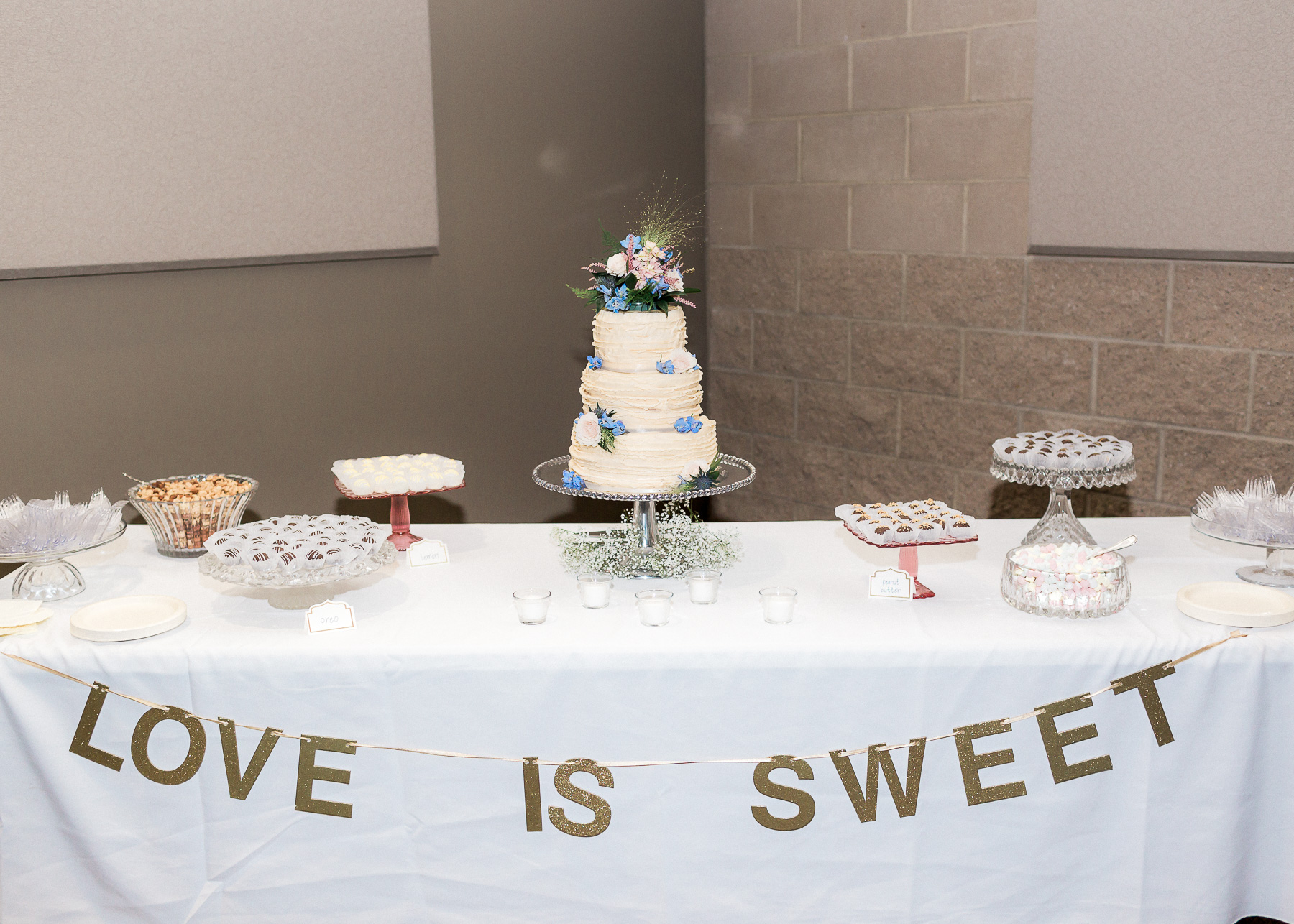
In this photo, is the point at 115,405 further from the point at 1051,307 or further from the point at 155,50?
the point at 1051,307

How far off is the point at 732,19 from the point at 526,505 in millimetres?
1775

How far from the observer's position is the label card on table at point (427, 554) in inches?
86.7

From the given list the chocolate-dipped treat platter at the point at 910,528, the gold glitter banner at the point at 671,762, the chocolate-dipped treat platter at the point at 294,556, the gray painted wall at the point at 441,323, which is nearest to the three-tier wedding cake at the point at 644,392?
the chocolate-dipped treat platter at the point at 910,528

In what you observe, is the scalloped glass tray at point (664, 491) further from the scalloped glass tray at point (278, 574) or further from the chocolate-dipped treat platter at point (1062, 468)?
the chocolate-dipped treat platter at point (1062, 468)

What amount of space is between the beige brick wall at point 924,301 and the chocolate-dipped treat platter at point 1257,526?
0.90 metres

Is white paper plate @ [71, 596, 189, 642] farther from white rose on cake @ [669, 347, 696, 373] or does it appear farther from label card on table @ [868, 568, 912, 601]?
label card on table @ [868, 568, 912, 601]

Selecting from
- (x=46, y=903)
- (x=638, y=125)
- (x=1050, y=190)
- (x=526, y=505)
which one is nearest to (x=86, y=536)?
(x=46, y=903)

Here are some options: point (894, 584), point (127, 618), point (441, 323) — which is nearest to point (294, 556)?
point (127, 618)

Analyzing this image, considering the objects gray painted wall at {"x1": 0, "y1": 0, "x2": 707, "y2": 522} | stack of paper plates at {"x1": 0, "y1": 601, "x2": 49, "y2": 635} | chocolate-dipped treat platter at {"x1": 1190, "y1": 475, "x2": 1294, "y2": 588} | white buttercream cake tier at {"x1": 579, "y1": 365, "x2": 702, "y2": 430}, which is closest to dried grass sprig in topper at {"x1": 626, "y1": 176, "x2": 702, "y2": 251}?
gray painted wall at {"x1": 0, "y1": 0, "x2": 707, "y2": 522}

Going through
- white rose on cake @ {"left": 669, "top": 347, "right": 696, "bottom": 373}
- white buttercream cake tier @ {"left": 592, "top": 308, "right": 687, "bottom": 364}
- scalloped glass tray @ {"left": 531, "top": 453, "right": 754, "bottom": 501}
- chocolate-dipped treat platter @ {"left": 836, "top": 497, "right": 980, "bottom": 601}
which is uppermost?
white buttercream cake tier @ {"left": 592, "top": 308, "right": 687, "bottom": 364}

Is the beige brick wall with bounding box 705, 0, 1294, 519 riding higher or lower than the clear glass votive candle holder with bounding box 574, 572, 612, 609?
higher

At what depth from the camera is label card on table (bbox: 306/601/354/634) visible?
1.87 m

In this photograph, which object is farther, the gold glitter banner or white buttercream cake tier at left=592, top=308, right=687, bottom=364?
white buttercream cake tier at left=592, top=308, right=687, bottom=364

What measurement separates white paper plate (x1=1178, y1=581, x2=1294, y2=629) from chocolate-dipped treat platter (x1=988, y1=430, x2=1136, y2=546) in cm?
21
